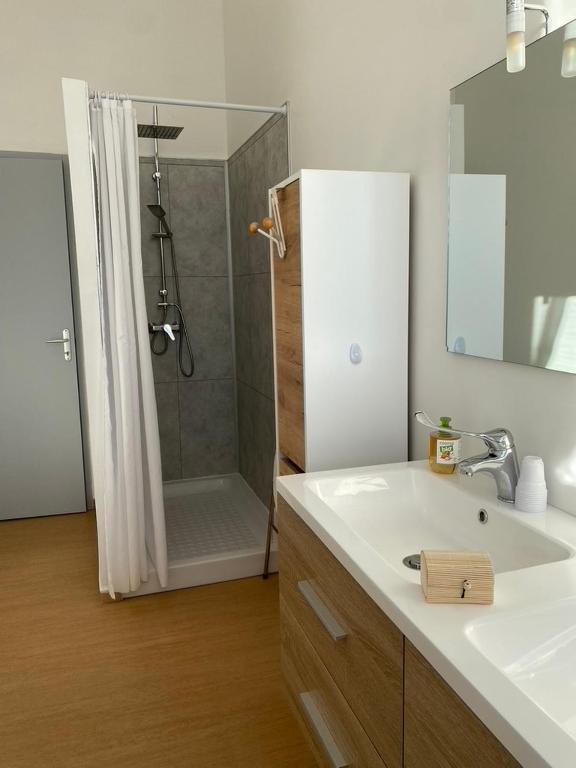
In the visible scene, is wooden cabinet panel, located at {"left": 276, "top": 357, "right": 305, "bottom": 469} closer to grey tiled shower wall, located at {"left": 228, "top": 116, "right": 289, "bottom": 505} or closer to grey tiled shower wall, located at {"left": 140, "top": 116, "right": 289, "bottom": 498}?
grey tiled shower wall, located at {"left": 228, "top": 116, "right": 289, "bottom": 505}

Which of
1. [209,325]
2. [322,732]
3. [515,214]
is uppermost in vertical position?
[515,214]

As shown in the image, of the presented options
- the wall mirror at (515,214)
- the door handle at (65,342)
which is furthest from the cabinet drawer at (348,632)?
the door handle at (65,342)

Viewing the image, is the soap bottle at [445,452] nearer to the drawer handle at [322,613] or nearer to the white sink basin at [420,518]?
the white sink basin at [420,518]

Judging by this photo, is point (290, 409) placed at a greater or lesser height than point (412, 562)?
greater

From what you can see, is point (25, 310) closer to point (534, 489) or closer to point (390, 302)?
point (390, 302)

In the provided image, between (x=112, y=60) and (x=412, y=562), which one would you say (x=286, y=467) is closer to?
(x=412, y=562)

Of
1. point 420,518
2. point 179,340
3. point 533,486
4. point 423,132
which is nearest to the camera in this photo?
point 533,486

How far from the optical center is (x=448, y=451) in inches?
67.7

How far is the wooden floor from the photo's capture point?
6.44 ft

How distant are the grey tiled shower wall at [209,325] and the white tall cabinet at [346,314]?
167 centimetres

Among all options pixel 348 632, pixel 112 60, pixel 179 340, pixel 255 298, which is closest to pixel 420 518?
pixel 348 632

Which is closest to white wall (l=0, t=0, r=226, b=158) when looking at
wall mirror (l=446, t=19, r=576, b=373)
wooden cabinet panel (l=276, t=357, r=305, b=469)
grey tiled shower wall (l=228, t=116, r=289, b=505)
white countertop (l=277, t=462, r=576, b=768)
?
grey tiled shower wall (l=228, t=116, r=289, b=505)

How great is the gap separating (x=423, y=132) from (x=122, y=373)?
4.92 ft

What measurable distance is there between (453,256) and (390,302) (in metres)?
0.28
